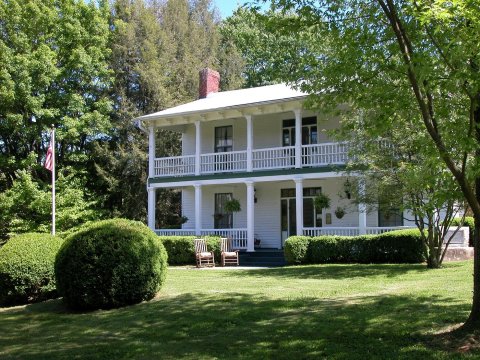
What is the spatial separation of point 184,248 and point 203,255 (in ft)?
5.50

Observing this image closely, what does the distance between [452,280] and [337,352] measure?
6.45 m

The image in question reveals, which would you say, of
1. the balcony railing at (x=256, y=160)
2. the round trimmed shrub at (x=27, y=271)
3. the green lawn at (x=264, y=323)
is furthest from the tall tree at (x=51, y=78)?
the green lawn at (x=264, y=323)

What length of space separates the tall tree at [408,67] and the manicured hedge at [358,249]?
32.8 feet

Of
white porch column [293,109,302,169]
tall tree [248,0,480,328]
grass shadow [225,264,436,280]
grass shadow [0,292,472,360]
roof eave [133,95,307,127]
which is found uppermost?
roof eave [133,95,307,127]

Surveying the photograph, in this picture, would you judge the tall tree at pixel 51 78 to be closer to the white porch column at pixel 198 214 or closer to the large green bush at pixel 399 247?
the white porch column at pixel 198 214

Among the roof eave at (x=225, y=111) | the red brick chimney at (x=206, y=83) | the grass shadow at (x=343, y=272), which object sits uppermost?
the red brick chimney at (x=206, y=83)

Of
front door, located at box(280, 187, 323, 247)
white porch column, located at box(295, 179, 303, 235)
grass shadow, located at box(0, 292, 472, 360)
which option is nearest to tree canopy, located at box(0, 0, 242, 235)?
front door, located at box(280, 187, 323, 247)

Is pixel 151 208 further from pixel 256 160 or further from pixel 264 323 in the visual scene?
pixel 264 323

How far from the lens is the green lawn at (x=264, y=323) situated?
7043mm

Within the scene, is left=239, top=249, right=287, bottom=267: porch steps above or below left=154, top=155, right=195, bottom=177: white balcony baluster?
below

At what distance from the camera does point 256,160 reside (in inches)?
936

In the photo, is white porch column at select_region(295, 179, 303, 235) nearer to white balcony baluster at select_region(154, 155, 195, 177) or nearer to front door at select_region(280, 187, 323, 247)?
front door at select_region(280, 187, 323, 247)

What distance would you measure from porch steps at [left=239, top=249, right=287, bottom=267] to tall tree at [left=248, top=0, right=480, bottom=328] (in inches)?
510

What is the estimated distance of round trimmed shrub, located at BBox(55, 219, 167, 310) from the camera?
10617mm
